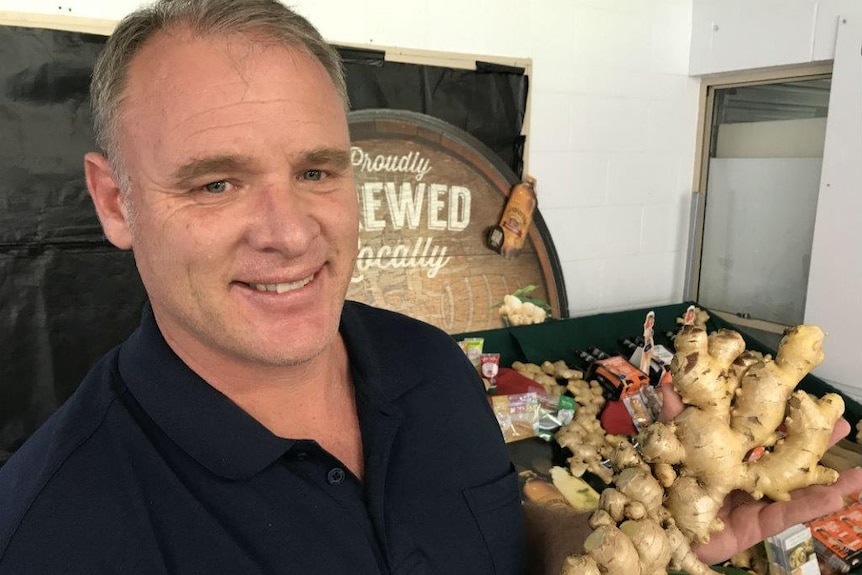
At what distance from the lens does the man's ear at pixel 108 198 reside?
0.76 metres

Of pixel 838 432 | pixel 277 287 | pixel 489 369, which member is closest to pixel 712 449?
pixel 838 432

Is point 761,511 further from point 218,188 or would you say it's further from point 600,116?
point 600,116

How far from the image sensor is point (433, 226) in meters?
2.34

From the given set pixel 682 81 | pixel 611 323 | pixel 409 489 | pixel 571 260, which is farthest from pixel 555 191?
pixel 409 489

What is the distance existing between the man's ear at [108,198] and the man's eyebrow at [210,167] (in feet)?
0.42

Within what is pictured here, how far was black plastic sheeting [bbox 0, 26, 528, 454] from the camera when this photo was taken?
163 centimetres

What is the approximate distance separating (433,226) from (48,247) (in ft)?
4.04

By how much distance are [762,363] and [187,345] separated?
79 centimetres

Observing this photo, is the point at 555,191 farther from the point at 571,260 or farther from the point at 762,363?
the point at 762,363

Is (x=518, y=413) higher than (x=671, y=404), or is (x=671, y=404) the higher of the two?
(x=671, y=404)

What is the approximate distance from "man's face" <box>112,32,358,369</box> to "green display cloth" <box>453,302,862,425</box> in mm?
1495

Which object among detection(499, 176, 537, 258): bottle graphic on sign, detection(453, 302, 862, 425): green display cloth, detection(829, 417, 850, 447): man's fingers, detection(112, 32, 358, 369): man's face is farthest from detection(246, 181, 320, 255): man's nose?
detection(499, 176, 537, 258): bottle graphic on sign

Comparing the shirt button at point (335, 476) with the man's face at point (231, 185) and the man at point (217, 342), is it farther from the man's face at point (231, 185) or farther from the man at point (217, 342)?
the man's face at point (231, 185)

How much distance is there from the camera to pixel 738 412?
896mm
